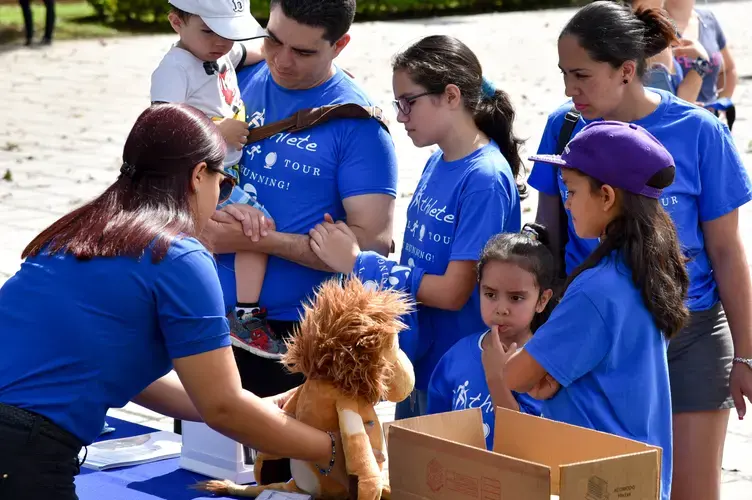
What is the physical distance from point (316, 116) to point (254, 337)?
0.78m

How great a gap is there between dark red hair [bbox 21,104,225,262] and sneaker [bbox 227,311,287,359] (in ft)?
3.70

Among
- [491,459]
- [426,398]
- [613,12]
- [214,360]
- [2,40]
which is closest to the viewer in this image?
[491,459]

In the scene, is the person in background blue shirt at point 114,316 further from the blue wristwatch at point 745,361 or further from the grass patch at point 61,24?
the grass patch at point 61,24

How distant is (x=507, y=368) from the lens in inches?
112

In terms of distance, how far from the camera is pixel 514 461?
2.26 meters

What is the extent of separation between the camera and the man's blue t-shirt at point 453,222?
3.32 m

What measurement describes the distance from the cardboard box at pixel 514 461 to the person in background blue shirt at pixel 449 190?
2.33 ft

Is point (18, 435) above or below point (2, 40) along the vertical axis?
below

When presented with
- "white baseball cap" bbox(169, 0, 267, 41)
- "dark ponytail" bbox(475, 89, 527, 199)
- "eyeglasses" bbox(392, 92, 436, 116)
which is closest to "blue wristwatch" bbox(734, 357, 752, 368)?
"dark ponytail" bbox(475, 89, 527, 199)

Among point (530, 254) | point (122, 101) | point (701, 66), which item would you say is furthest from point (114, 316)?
point (122, 101)

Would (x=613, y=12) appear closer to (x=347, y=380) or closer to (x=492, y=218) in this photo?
(x=492, y=218)

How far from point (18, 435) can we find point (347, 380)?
826 mm

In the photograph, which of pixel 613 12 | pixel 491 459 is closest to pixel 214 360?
pixel 491 459

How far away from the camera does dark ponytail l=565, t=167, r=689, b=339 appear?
2.71 meters
